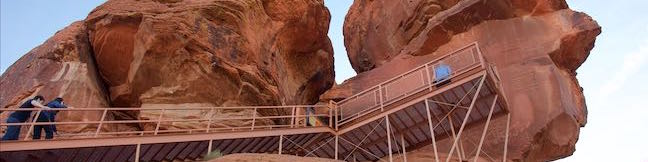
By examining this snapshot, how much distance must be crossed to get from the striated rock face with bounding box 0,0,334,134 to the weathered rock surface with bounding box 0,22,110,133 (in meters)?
0.03

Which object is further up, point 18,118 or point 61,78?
point 61,78

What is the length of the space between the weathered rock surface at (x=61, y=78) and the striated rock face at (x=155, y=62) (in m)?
0.03

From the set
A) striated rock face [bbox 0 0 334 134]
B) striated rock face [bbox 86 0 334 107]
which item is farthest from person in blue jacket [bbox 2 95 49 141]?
striated rock face [bbox 86 0 334 107]

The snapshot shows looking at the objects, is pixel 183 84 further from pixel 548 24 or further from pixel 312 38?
pixel 548 24

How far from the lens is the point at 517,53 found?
23.1 metres

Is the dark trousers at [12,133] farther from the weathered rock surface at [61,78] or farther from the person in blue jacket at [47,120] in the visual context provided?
the weathered rock surface at [61,78]

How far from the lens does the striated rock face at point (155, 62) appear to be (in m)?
20.1

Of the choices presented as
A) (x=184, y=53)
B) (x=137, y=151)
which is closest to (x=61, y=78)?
(x=184, y=53)

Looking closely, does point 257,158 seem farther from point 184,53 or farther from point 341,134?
point 184,53

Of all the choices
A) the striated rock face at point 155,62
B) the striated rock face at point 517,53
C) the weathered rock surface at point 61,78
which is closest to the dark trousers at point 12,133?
the weathered rock surface at point 61,78

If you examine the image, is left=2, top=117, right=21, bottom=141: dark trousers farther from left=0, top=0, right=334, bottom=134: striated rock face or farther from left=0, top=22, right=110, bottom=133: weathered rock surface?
left=0, top=0, right=334, bottom=134: striated rock face

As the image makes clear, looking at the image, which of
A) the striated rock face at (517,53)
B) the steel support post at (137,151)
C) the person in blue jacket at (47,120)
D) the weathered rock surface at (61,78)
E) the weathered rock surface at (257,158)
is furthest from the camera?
the striated rock face at (517,53)

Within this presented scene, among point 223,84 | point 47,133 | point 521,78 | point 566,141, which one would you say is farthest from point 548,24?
point 47,133

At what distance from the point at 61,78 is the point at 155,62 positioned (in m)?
2.74
